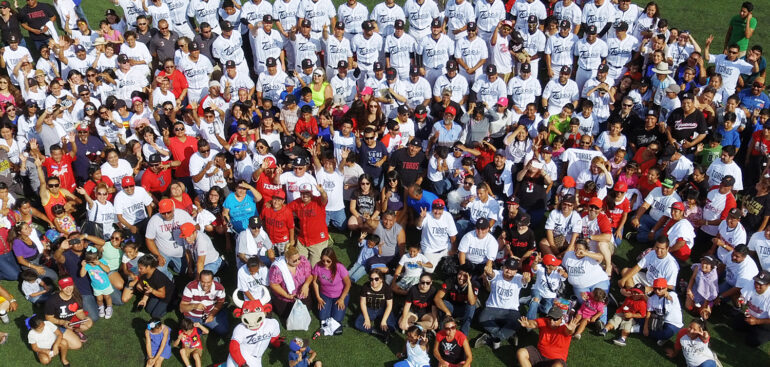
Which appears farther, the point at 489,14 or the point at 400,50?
the point at 489,14

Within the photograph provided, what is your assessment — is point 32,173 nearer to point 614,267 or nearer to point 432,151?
point 432,151

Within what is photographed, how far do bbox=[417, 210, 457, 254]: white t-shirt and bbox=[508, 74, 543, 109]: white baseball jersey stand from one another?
3.74m

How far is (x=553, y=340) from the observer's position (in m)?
10.4

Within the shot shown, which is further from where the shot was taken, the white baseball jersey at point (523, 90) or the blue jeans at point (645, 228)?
the white baseball jersey at point (523, 90)

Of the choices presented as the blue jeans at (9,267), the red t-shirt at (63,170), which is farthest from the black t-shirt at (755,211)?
the blue jeans at (9,267)

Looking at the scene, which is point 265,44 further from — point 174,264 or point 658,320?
point 658,320

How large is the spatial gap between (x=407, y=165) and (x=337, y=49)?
12.0 feet

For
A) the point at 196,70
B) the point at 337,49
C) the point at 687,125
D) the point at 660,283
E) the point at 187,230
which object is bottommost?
the point at 660,283

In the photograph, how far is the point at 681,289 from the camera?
11633 mm

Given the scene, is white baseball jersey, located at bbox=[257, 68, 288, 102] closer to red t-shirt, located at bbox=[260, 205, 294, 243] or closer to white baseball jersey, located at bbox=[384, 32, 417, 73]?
white baseball jersey, located at bbox=[384, 32, 417, 73]

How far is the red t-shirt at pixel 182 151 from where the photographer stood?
1300 cm

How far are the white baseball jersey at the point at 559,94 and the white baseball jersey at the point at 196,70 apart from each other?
7.13 meters

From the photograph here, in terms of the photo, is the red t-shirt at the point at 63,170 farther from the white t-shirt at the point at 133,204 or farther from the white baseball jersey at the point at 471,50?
the white baseball jersey at the point at 471,50

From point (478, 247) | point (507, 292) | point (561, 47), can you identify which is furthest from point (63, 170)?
point (561, 47)
